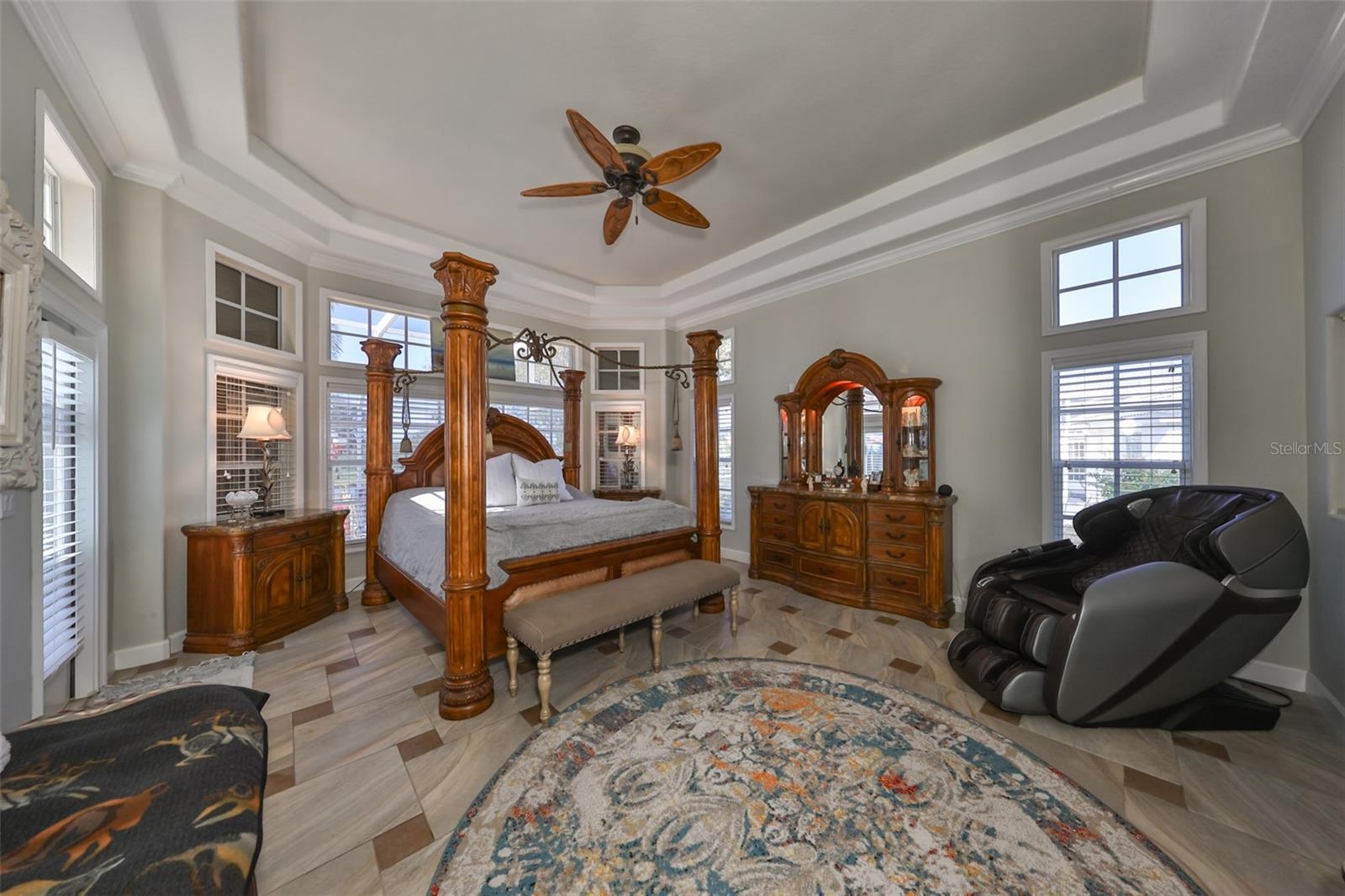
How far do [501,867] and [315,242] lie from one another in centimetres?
463

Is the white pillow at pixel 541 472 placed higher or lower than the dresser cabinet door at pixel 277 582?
higher

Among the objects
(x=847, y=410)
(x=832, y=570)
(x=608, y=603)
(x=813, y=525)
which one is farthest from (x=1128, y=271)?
(x=608, y=603)

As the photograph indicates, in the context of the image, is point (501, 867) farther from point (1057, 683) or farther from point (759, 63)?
point (759, 63)

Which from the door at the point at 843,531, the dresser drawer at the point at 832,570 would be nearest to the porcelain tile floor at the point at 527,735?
the dresser drawer at the point at 832,570

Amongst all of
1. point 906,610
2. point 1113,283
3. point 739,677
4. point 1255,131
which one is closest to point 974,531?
point 906,610

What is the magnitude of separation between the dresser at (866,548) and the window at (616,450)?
6.56 ft

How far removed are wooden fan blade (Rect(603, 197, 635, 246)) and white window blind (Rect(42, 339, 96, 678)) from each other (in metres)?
2.74

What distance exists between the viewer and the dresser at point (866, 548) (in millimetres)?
3689

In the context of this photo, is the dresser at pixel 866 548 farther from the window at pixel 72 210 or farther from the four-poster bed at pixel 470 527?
the window at pixel 72 210

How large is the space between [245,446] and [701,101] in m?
4.13

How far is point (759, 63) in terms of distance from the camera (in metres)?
2.50

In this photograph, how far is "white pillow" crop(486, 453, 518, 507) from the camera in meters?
4.33

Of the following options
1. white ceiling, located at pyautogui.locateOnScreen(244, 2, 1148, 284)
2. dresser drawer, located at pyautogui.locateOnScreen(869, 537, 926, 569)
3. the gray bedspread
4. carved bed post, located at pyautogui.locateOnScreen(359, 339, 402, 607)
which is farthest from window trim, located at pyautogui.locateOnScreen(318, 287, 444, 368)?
dresser drawer, located at pyautogui.locateOnScreen(869, 537, 926, 569)

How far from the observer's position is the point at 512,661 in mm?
2578
